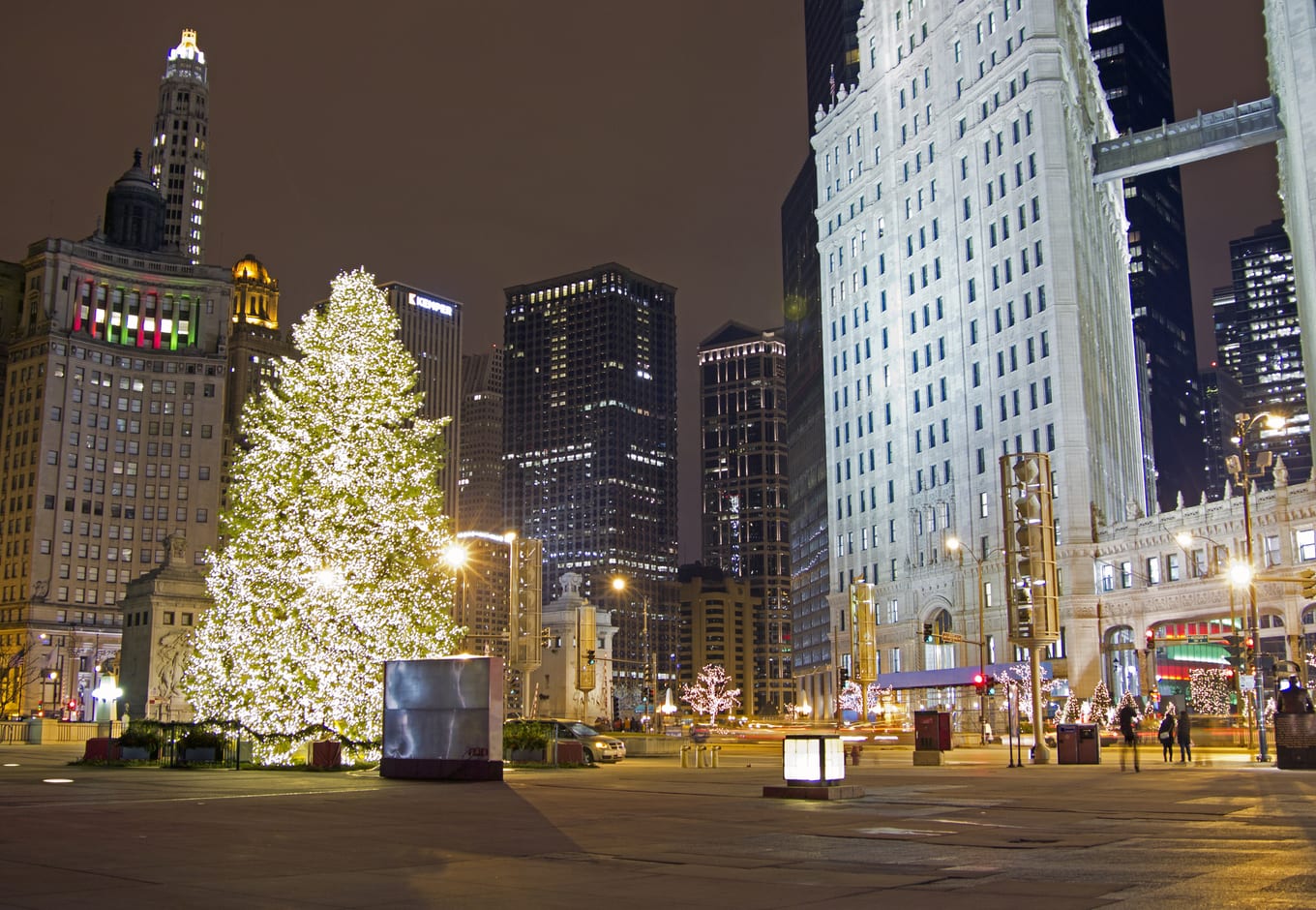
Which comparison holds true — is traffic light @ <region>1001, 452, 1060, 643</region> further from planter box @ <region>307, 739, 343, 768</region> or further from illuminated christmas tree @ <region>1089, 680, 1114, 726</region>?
illuminated christmas tree @ <region>1089, 680, 1114, 726</region>

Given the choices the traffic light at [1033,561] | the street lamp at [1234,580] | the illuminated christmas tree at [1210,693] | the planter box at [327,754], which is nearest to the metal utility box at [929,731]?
the traffic light at [1033,561]

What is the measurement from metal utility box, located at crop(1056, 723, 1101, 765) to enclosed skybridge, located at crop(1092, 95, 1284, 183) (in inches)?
2902

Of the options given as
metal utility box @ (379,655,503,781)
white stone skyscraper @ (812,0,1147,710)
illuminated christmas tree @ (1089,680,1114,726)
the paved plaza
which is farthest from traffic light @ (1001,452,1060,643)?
white stone skyscraper @ (812,0,1147,710)

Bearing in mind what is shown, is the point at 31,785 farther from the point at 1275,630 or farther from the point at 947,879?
the point at 1275,630

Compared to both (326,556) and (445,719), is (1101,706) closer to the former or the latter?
(326,556)

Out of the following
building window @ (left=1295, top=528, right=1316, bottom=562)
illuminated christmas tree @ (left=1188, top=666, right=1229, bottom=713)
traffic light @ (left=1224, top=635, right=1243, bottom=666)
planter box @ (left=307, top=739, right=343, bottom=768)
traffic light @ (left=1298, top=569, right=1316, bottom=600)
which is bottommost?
planter box @ (left=307, top=739, right=343, bottom=768)

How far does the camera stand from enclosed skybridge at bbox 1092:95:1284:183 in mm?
97750

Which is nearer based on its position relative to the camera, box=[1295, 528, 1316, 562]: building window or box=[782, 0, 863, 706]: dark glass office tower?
box=[1295, 528, 1316, 562]: building window

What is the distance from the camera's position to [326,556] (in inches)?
1416

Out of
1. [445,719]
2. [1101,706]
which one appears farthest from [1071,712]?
[445,719]

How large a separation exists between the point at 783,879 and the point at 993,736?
202ft

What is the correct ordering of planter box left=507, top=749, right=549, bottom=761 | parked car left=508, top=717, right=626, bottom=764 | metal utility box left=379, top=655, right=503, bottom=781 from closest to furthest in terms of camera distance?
metal utility box left=379, top=655, right=503, bottom=781
planter box left=507, top=749, right=549, bottom=761
parked car left=508, top=717, right=626, bottom=764

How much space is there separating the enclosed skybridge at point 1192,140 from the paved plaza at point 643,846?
285 ft

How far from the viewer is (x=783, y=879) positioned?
11680 millimetres
